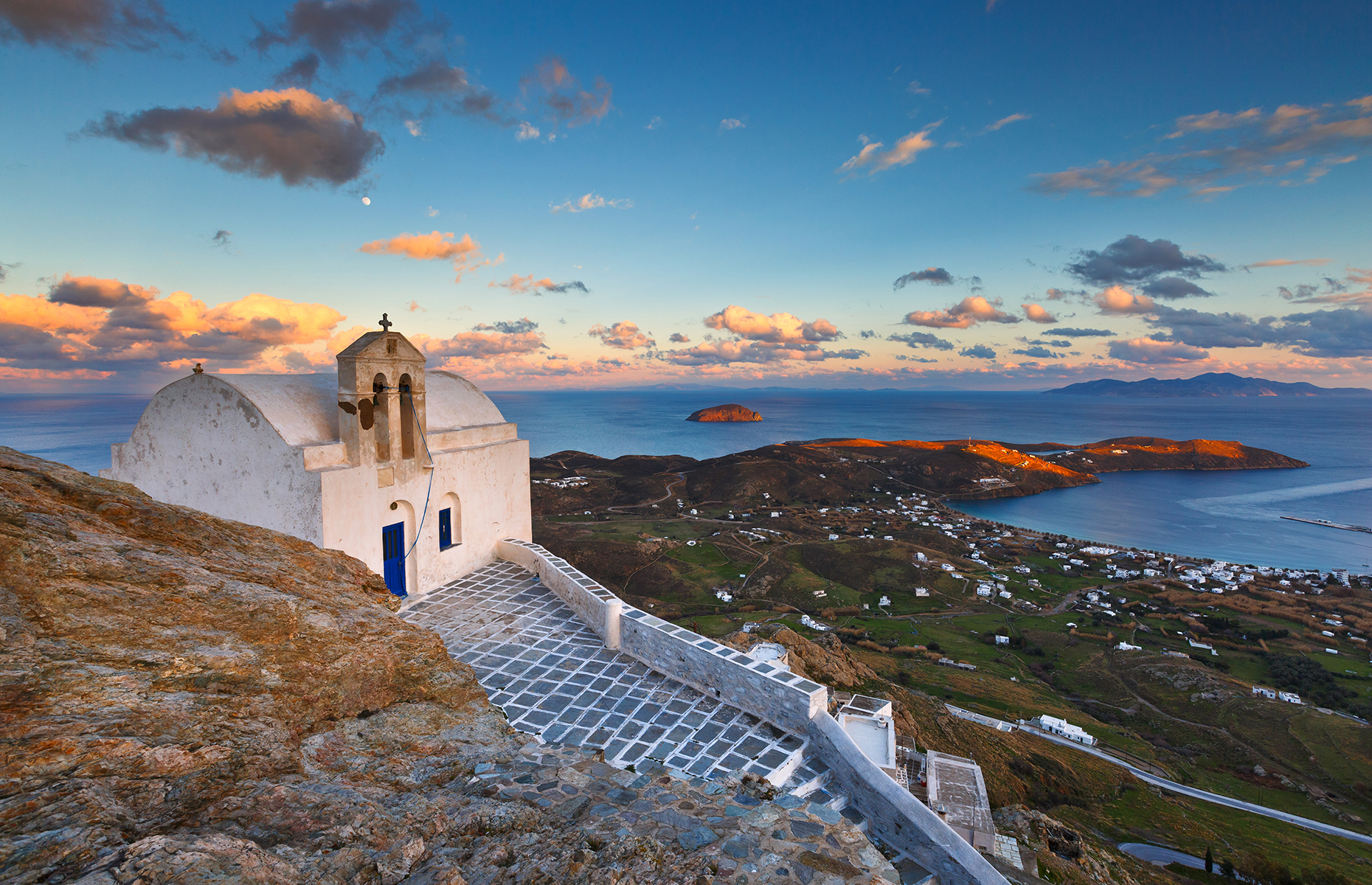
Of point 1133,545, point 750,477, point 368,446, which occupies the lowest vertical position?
point 1133,545

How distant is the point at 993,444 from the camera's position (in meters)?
106

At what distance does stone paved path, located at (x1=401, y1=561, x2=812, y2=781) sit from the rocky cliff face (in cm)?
191

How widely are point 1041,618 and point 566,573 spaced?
4002 cm

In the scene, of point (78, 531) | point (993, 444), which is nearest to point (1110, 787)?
point (78, 531)

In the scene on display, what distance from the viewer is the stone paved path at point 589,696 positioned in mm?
7156

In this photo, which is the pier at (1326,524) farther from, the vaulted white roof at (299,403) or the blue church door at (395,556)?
the blue church door at (395,556)

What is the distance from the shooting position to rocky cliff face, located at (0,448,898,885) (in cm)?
255

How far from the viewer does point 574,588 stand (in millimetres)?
11328

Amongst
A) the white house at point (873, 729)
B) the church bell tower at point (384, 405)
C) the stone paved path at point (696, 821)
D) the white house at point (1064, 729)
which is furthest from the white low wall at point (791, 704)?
the white house at point (1064, 729)

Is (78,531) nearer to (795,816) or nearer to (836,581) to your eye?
(795,816)

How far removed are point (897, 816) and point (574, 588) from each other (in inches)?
270

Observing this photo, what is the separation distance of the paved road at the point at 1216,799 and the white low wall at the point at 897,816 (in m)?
22.7

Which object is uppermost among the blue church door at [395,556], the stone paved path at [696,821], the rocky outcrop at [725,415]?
the stone paved path at [696,821]

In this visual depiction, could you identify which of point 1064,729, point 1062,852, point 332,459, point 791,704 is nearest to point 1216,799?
point 1064,729
